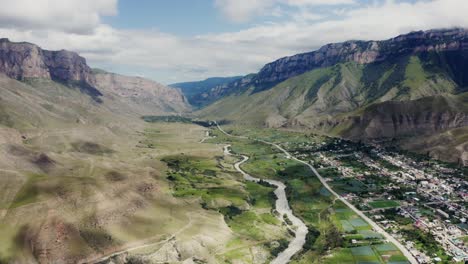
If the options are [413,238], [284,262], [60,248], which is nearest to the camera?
[60,248]

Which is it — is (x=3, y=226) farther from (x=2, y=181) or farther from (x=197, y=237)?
(x=197, y=237)

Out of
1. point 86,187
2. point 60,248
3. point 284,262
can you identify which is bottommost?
point 284,262

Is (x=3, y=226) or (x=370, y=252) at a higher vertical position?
(x=3, y=226)

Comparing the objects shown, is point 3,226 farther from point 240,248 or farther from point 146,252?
point 240,248

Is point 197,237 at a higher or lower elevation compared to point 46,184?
lower

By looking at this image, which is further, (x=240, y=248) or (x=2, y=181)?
(x=2, y=181)

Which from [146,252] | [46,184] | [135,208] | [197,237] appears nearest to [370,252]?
[197,237]

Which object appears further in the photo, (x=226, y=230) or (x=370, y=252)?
(x=226, y=230)

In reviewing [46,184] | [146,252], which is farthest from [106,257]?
[46,184]

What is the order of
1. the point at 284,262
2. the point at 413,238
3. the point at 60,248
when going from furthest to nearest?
the point at 413,238, the point at 284,262, the point at 60,248
